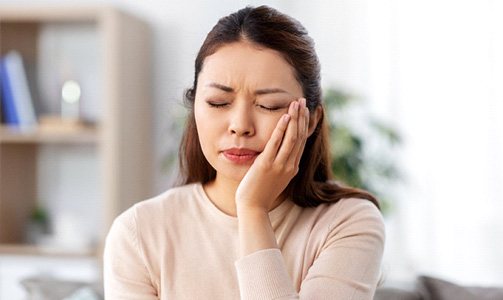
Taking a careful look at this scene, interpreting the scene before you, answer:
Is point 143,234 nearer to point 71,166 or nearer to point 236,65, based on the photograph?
point 236,65

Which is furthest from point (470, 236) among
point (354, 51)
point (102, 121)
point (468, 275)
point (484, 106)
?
point (102, 121)

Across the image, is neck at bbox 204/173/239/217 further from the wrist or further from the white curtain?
the white curtain

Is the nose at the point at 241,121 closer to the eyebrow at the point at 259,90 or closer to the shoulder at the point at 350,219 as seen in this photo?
the eyebrow at the point at 259,90

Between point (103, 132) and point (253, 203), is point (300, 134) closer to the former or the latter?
point (253, 203)

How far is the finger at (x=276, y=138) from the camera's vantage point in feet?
5.42

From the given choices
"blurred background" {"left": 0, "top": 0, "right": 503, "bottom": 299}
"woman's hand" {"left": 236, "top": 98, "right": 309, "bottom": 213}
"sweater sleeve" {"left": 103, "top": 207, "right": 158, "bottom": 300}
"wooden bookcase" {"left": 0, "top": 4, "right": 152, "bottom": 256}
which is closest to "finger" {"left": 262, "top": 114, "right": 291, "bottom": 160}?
"woman's hand" {"left": 236, "top": 98, "right": 309, "bottom": 213}

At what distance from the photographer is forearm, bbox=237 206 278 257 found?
5.44 ft

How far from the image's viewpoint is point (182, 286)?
1.79 metres

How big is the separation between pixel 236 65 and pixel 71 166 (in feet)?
10.1

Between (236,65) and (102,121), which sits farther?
(102,121)

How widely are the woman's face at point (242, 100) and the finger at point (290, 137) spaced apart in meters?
0.02

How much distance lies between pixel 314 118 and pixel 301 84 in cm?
12

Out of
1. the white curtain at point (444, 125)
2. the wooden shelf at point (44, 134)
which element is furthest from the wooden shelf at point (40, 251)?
the white curtain at point (444, 125)

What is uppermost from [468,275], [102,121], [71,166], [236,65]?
[236,65]
